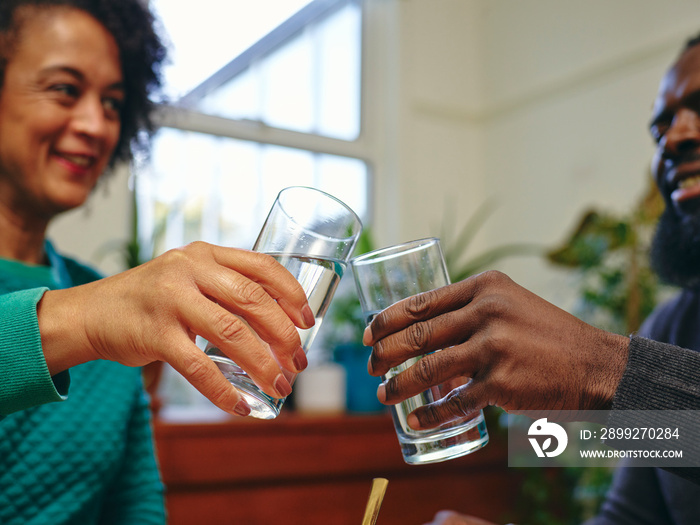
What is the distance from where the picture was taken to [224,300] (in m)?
0.60

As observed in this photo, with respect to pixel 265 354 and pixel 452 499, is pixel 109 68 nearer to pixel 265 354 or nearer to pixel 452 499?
pixel 265 354

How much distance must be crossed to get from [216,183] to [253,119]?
0.42 m

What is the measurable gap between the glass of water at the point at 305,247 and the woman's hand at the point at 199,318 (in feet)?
0.08

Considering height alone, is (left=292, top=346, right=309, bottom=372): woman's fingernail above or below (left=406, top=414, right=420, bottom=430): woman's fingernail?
above

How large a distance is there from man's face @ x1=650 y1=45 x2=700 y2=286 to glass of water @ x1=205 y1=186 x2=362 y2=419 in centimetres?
90

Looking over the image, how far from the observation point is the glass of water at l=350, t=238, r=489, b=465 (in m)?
0.71

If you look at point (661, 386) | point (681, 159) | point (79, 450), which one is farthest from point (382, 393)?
point (681, 159)

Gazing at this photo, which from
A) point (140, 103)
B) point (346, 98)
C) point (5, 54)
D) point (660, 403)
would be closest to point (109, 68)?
point (5, 54)

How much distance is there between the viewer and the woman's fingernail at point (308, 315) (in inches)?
25.3

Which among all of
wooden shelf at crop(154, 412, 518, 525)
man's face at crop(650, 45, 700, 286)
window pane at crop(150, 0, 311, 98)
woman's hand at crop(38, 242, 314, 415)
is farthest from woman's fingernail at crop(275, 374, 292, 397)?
window pane at crop(150, 0, 311, 98)

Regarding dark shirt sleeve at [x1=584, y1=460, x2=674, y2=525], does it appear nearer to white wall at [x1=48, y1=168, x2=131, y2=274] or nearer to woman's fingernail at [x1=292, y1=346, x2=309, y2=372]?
woman's fingernail at [x1=292, y1=346, x2=309, y2=372]

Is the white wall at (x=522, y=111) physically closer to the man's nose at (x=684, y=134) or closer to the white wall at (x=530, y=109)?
the white wall at (x=530, y=109)

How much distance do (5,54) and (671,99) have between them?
1302mm

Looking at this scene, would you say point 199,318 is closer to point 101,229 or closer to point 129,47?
point 129,47
